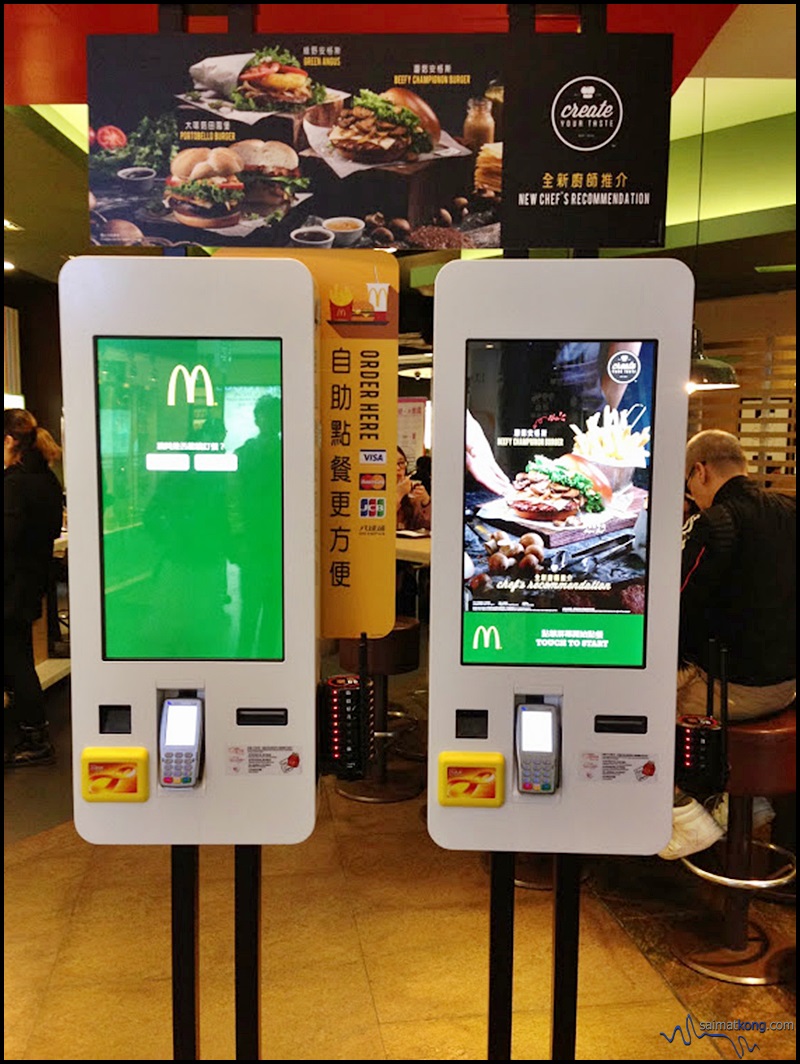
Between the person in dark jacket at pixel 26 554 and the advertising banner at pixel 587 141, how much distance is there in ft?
10.3

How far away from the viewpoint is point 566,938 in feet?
5.73

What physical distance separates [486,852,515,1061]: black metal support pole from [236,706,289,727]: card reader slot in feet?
1.71

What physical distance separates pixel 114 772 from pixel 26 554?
2906 millimetres

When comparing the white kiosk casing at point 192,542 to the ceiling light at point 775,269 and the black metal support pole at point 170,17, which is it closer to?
the black metal support pole at point 170,17

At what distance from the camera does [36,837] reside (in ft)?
11.8

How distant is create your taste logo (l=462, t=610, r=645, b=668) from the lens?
1622 millimetres

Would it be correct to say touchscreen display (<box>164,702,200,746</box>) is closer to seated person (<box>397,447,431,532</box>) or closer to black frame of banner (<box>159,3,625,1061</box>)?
black frame of banner (<box>159,3,625,1061</box>)

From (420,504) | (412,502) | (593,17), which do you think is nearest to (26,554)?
(412,502)

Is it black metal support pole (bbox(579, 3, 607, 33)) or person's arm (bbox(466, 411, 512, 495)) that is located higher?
black metal support pole (bbox(579, 3, 607, 33))

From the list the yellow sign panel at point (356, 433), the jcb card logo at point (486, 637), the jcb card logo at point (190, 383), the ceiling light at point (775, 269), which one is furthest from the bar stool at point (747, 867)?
the ceiling light at point (775, 269)

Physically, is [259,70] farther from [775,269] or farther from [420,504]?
[775,269]

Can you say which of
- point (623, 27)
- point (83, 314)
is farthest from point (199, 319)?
point (623, 27)

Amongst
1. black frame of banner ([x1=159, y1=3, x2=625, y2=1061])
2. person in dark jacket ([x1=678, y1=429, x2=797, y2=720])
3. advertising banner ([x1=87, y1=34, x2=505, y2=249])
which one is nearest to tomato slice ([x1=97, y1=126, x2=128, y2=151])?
advertising banner ([x1=87, y1=34, x2=505, y2=249])

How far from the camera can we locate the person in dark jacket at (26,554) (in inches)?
163
